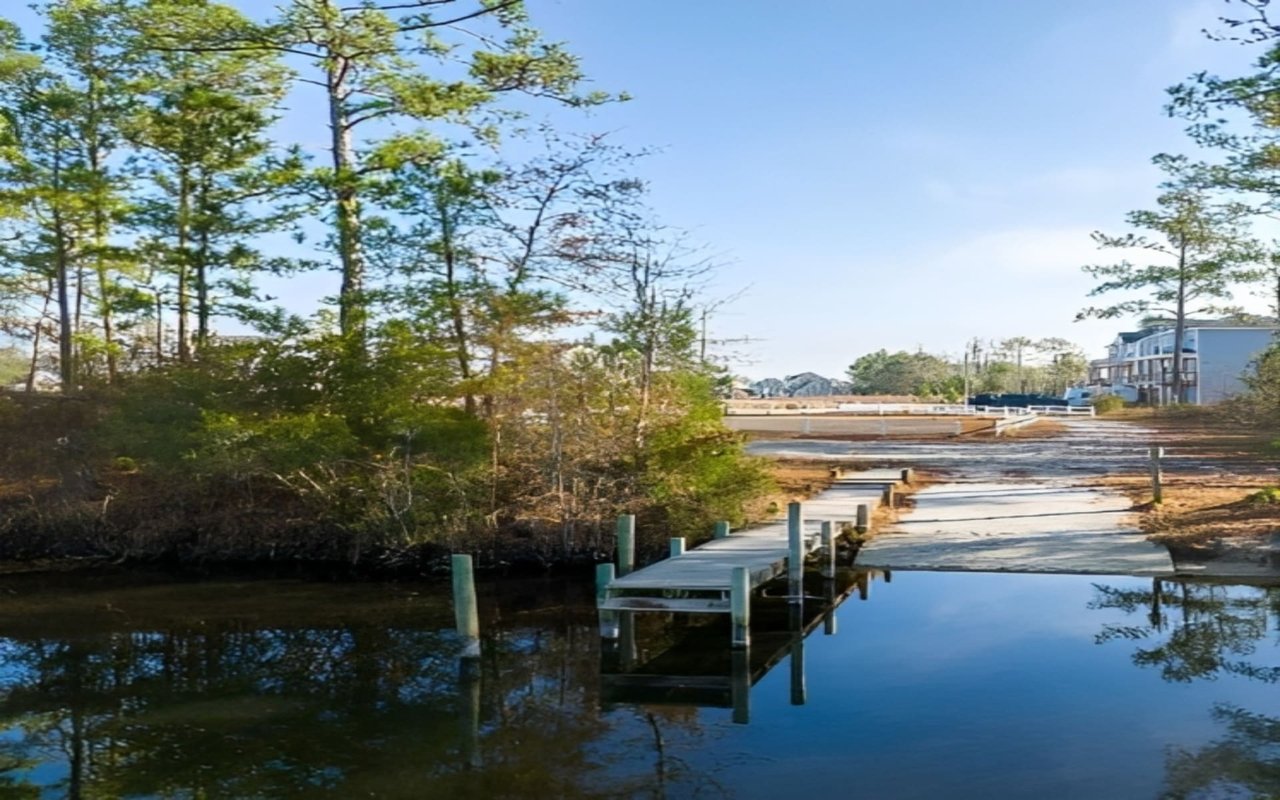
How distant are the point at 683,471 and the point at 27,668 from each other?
8634 mm

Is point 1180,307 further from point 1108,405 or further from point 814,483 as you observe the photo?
point 814,483

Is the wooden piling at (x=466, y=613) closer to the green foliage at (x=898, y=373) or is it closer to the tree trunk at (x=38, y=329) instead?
the tree trunk at (x=38, y=329)

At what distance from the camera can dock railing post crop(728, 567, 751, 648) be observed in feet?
33.8

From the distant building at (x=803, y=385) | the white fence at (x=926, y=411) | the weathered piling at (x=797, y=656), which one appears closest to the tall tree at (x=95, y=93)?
the weathered piling at (x=797, y=656)

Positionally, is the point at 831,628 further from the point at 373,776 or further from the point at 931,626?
the point at 373,776

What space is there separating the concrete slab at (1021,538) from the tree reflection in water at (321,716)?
4.77 m

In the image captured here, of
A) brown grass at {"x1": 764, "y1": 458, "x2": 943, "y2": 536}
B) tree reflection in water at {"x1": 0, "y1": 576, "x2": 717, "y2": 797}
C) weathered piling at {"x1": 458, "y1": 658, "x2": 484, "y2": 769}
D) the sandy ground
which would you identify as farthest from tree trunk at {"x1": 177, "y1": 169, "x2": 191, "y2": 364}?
the sandy ground

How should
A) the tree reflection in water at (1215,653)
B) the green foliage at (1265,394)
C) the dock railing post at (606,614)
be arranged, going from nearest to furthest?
the tree reflection in water at (1215,653)
the dock railing post at (606,614)
the green foliage at (1265,394)

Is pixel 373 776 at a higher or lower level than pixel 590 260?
lower

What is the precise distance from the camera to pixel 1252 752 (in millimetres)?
7539

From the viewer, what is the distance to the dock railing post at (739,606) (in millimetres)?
10305

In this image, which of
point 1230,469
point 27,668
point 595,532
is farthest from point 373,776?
point 1230,469

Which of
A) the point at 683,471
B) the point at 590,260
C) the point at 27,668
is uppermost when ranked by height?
the point at 590,260

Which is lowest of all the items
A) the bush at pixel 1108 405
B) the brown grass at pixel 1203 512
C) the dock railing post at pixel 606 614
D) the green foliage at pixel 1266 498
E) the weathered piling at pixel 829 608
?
the weathered piling at pixel 829 608
